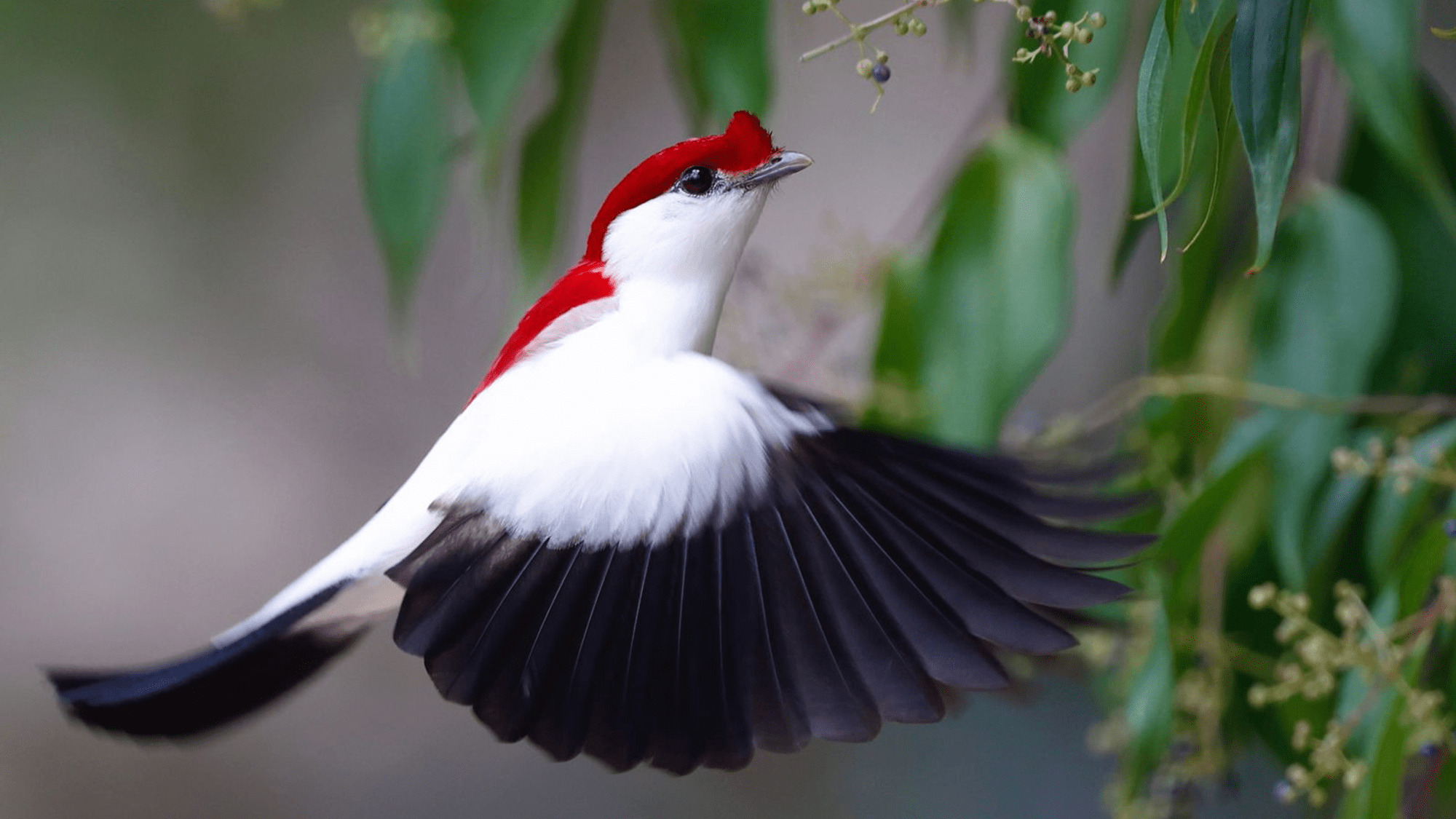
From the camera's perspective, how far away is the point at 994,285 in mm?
1008

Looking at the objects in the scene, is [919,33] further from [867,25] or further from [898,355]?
[898,355]

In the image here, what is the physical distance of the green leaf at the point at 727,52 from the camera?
951 millimetres

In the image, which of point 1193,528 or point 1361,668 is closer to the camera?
point 1361,668

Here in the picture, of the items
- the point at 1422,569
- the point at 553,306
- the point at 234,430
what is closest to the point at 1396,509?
the point at 1422,569

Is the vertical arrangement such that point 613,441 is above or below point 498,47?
below

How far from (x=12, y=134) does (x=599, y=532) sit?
7.04ft

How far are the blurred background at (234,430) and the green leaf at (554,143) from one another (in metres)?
1.11

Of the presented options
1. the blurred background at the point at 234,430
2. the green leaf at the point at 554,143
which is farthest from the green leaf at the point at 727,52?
the blurred background at the point at 234,430

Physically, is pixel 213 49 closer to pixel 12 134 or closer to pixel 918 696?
pixel 12 134

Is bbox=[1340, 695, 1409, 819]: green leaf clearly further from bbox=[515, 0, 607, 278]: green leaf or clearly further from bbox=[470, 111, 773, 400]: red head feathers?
bbox=[515, 0, 607, 278]: green leaf

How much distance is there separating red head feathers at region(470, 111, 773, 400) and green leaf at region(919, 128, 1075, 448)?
1.01ft

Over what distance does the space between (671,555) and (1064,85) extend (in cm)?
42

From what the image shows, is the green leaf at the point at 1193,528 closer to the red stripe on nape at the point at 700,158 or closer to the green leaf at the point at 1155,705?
the green leaf at the point at 1155,705

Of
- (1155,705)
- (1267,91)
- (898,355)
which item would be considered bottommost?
(1155,705)
